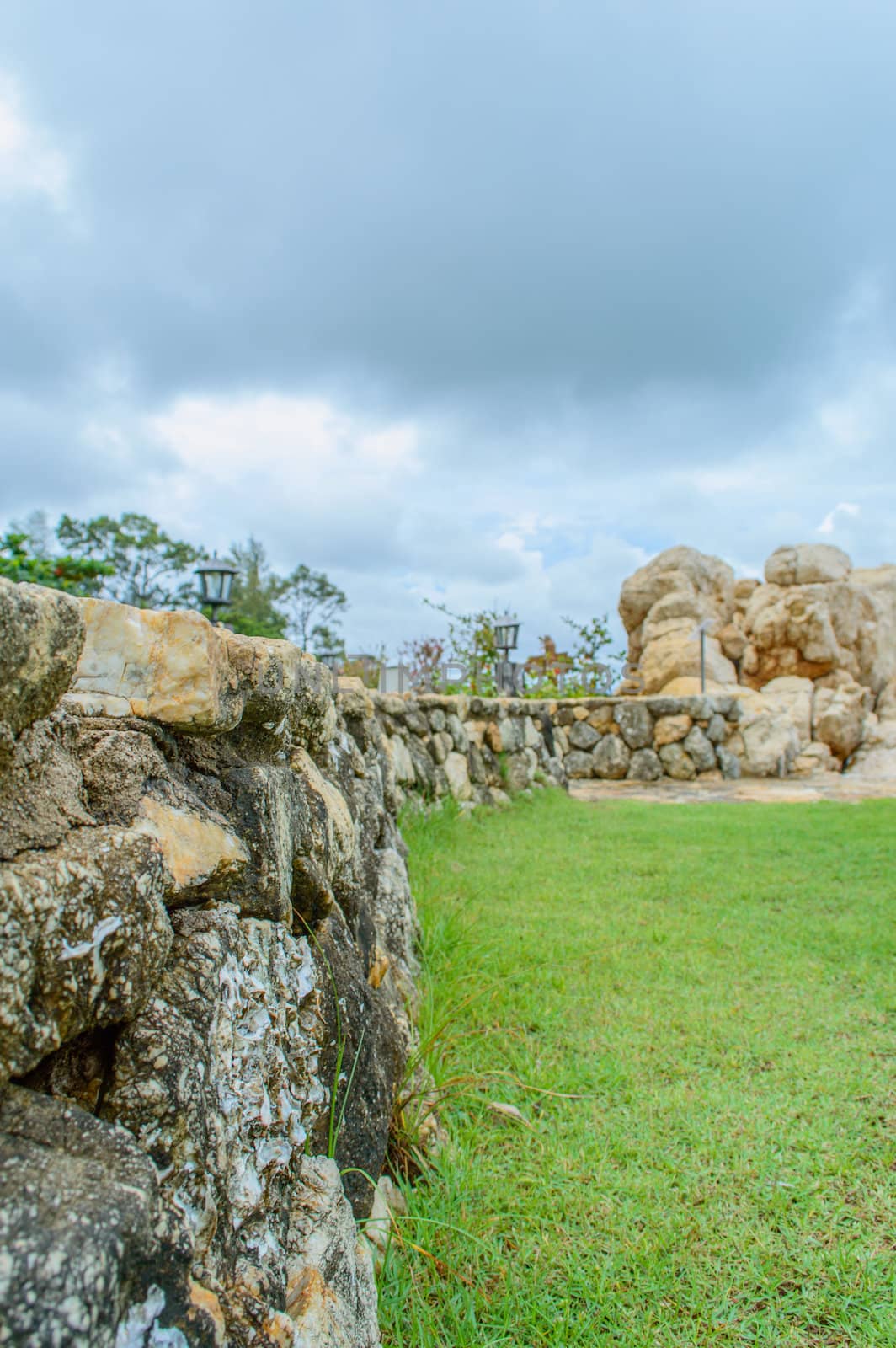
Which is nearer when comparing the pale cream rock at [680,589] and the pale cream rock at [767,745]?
the pale cream rock at [767,745]

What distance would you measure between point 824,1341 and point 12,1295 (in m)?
1.47

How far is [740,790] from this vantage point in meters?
9.03

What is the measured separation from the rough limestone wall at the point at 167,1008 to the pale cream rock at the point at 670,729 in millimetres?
9081

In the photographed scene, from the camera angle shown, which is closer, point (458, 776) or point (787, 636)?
point (458, 776)

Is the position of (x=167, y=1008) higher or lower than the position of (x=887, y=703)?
lower

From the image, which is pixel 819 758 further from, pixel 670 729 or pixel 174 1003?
pixel 174 1003

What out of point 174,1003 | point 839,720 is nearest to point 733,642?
point 839,720

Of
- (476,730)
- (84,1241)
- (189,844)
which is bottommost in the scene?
(84,1241)

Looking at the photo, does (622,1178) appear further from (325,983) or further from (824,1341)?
(325,983)

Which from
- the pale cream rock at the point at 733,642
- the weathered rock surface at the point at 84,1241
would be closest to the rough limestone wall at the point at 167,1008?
the weathered rock surface at the point at 84,1241

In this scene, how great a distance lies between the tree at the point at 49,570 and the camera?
24.0 feet

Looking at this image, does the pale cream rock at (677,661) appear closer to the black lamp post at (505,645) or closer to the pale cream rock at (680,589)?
the pale cream rock at (680,589)

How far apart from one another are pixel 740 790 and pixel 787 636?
7670mm

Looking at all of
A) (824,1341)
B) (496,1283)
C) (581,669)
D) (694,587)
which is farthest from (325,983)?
(694,587)
